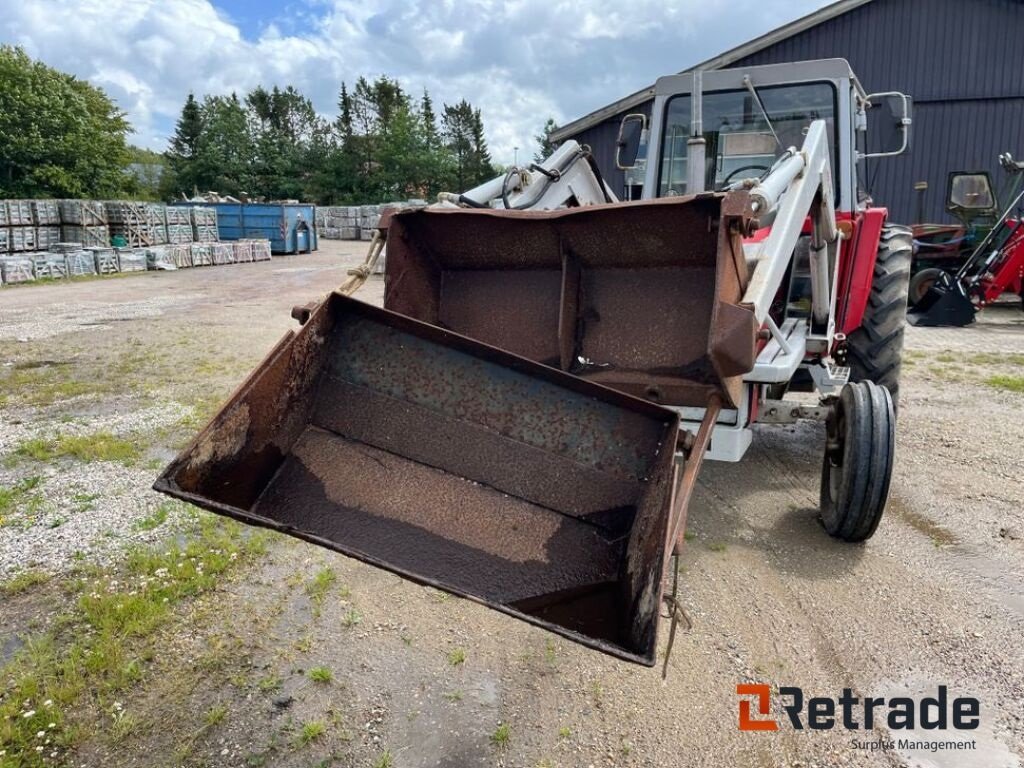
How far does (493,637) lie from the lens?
2.78 metres

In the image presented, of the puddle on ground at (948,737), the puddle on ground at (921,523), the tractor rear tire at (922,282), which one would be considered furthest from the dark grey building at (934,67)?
the puddle on ground at (948,737)

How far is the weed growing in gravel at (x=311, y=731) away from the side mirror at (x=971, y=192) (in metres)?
11.3

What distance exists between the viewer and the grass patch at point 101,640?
230 centimetres

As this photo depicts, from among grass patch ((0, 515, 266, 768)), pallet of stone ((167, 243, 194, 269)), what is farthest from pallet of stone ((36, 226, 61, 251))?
grass patch ((0, 515, 266, 768))

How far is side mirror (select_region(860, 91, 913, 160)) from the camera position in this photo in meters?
4.33

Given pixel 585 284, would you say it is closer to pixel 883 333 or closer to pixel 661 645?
pixel 661 645

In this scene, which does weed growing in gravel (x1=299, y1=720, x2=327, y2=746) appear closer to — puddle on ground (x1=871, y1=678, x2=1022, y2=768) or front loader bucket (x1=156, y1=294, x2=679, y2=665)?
front loader bucket (x1=156, y1=294, x2=679, y2=665)

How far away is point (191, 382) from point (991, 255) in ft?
34.9

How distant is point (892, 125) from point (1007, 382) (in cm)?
356

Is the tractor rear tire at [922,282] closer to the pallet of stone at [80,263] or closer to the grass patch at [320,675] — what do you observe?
the grass patch at [320,675]

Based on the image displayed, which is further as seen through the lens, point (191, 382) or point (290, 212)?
point (290, 212)

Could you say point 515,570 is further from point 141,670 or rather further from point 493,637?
point 141,670

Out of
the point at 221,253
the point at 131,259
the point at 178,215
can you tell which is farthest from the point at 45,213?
the point at 221,253

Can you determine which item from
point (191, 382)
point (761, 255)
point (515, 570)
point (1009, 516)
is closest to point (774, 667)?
point (515, 570)
